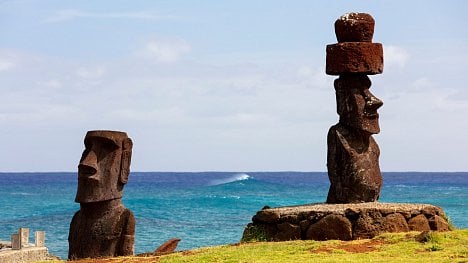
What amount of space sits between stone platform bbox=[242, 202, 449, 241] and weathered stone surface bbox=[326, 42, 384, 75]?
236 cm

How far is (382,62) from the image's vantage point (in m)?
18.5

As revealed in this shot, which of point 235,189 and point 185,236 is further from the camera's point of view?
point 235,189

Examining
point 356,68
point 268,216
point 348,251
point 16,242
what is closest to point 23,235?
point 16,242

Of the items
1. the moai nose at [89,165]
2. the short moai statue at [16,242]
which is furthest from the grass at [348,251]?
the short moai statue at [16,242]

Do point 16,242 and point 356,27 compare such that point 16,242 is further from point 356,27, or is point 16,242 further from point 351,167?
point 356,27

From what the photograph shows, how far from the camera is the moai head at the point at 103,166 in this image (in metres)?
17.7

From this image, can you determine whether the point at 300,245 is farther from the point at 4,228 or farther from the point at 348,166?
the point at 4,228

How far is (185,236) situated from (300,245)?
32.3 meters

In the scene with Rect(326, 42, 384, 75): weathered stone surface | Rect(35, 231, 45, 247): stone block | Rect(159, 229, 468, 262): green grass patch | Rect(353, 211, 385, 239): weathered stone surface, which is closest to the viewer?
Rect(159, 229, 468, 262): green grass patch

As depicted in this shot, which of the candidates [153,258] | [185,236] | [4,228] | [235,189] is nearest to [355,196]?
[153,258]

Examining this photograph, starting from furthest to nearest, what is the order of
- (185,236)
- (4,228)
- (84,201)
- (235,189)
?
1. (235,189)
2. (4,228)
3. (185,236)
4. (84,201)

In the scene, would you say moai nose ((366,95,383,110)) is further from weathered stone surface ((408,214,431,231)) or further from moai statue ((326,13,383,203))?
weathered stone surface ((408,214,431,231))

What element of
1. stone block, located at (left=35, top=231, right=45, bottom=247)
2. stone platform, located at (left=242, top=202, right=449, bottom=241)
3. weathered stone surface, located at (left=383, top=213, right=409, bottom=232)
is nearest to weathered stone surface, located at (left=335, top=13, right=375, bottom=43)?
stone platform, located at (left=242, top=202, right=449, bottom=241)

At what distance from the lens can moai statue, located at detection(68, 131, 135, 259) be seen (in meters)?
17.7
